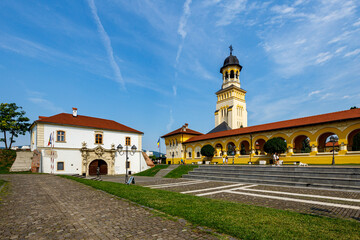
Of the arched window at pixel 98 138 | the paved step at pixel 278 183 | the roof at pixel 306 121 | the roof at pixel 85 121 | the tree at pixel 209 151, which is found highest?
the roof at pixel 85 121

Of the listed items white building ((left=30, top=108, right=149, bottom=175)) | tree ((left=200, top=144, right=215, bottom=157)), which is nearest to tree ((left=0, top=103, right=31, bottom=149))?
white building ((left=30, top=108, right=149, bottom=175))

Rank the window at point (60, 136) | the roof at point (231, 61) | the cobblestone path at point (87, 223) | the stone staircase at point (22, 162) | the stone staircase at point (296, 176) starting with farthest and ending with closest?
the roof at point (231, 61) < the window at point (60, 136) < the stone staircase at point (22, 162) < the stone staircase at point (296, 176) < the cobblestone path at point (87, 223)

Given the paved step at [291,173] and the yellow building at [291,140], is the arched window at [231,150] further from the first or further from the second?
the paved step at [291,173]

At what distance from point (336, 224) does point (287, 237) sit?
2.15 metres

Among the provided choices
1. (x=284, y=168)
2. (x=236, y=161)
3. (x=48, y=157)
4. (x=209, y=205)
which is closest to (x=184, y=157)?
(x=236, y=161)

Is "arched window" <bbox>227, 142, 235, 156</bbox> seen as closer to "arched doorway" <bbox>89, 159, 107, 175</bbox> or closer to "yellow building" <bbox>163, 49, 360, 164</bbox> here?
"yellow building" <bbox>163, 49, 360, 164</bbox>

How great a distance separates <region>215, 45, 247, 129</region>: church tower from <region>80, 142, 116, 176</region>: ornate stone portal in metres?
36.5

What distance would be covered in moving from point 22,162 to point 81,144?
26.4ft

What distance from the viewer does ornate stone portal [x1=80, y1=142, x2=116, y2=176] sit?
3288 centimetres

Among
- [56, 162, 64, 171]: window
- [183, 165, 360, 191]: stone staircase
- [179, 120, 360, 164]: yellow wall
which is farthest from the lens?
[56, 162, 64, 171]: window

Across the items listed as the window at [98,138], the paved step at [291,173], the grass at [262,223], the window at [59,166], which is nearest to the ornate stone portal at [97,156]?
the window at [98,138]

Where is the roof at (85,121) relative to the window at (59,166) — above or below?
above

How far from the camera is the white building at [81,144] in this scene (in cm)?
2952

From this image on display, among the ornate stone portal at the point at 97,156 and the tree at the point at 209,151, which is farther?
the tree at the point at 209,151
